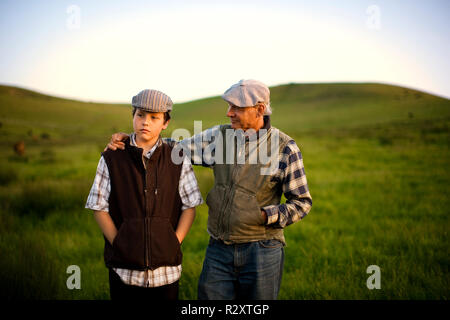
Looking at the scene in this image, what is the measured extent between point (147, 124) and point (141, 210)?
0.63 metres

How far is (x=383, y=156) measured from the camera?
16344 mm

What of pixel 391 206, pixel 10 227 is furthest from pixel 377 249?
pixel 10 227

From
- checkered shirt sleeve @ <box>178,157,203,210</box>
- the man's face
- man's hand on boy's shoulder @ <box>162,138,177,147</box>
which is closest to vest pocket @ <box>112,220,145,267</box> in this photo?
checkered shirt sleeve @ <box>178,157,203,210</box>

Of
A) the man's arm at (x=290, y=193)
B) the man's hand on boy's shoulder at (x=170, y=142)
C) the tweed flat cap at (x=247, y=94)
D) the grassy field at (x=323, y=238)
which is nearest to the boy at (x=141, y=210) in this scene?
the man's hand on boy's shoulder at (x=170, y=142)

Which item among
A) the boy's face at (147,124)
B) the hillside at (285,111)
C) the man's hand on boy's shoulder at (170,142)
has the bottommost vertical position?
the man's hand on boy's shoulder at (170,142)

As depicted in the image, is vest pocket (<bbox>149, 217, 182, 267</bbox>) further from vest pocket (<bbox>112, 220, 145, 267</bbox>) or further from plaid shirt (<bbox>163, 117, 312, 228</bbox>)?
plaid shirt (<bbox>163, 117, 312, 228</bbox>)

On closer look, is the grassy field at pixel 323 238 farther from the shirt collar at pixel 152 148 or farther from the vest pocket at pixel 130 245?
the shirt collar at pixel 152 148

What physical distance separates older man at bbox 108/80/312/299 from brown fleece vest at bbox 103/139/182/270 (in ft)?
0.95

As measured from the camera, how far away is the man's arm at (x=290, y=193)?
247cm

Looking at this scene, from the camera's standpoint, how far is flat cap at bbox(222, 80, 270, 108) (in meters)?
2.48

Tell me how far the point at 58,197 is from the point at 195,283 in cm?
489

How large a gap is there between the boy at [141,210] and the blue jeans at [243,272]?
30 centimetres

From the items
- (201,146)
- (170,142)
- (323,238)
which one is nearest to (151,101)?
(170,142)

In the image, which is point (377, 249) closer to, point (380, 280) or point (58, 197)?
point (380, 280)
